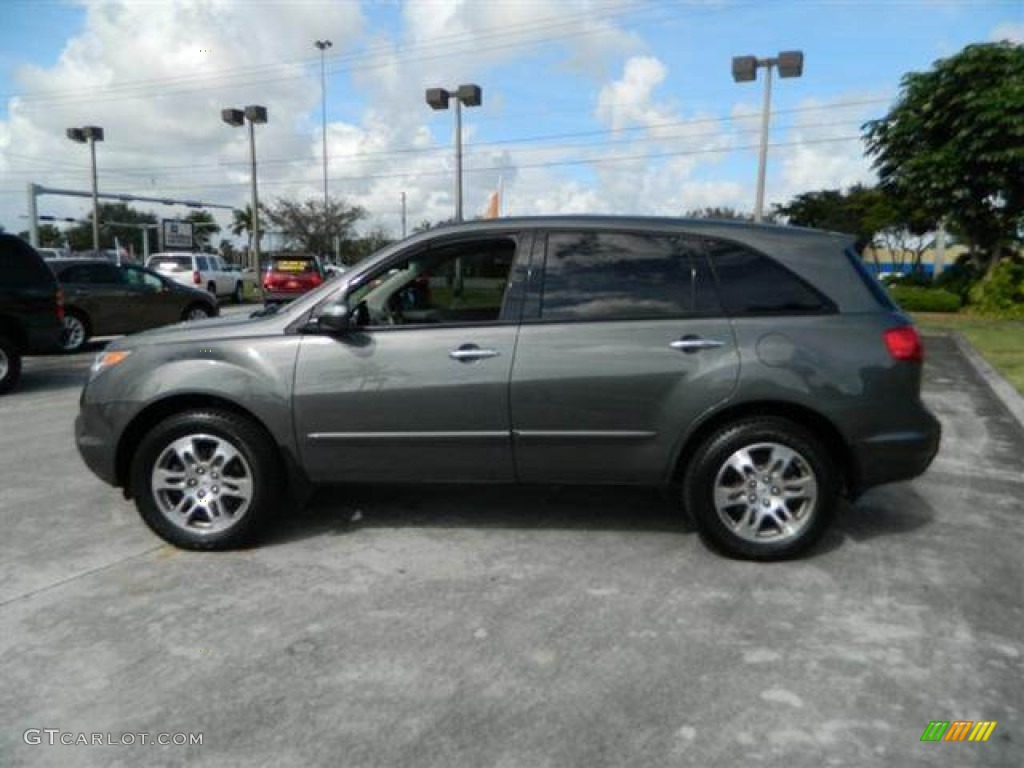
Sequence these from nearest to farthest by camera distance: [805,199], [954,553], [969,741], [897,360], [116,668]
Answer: [969,741]
[116,668]
[897,360]
[954,553]
[805,199]

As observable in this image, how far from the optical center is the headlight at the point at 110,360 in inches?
174

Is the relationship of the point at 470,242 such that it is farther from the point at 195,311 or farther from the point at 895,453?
the point at 195,311

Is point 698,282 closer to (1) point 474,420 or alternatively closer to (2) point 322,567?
(1) point 474,420

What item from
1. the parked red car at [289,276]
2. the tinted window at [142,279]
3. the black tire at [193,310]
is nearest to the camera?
the tinted window at [142,279]

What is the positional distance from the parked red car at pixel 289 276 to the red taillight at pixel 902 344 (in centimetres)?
2256

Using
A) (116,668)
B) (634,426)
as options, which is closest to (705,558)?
(634,426)

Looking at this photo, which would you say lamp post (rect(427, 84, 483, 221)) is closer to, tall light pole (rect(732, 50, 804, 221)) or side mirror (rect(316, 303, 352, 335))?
tall light pole (rect(732, 50, 804, 221))

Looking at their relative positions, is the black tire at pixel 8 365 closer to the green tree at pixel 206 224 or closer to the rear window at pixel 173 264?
the rear window at pixel 173 264

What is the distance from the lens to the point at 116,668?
3.14 m

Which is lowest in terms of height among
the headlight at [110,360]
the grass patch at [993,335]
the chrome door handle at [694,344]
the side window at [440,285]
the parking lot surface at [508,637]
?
the parking lot surface at [508,637]

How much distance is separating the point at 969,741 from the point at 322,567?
9.41 ft

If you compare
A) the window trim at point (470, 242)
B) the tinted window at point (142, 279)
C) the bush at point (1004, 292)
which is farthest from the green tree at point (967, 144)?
Answer: the window trim at point (470, 242)

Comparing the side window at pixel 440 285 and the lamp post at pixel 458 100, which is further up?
the lamp post at pixel 458 100

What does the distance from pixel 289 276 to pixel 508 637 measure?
76.9 ft
